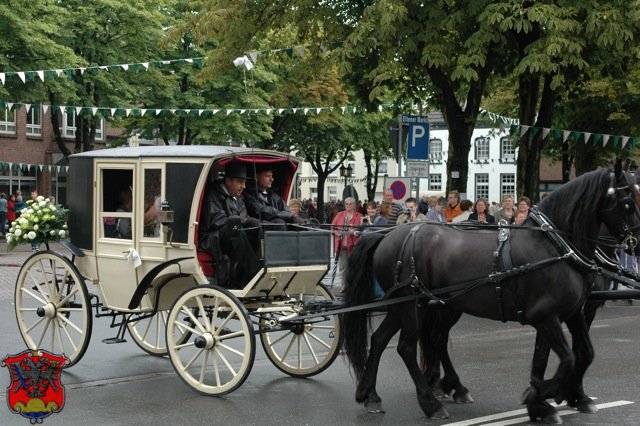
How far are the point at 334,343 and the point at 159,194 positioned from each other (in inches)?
89.1

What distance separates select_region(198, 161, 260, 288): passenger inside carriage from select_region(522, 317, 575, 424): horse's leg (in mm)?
2896

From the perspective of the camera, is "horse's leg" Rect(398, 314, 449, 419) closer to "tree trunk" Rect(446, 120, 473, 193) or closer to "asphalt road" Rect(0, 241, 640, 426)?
"asphalt road" Rect(0, 241, 640, 426)

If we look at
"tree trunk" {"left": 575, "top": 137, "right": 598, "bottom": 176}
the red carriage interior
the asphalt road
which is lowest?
the asphalt road

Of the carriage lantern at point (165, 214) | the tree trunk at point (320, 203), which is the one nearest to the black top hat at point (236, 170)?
the carriage lantern at point (165, 214)

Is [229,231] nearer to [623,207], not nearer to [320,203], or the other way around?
[623,207]

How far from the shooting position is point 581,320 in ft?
27.7

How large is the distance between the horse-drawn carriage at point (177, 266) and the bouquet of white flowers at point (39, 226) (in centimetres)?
21

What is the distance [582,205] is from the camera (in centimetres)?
812

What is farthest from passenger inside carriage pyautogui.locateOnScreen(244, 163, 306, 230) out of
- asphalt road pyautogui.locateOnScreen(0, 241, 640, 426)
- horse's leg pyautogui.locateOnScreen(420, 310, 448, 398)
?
horse's leg pyautogui.locateOnScreen(420, 310, 448, 398)

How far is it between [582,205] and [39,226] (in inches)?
225

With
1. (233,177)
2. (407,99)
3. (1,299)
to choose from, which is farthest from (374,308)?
(407,99)

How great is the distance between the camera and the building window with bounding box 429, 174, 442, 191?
72.1 metres

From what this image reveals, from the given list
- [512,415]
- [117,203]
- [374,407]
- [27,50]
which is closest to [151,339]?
[117,203]

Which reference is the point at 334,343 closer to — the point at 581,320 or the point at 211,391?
the point at 211,391
